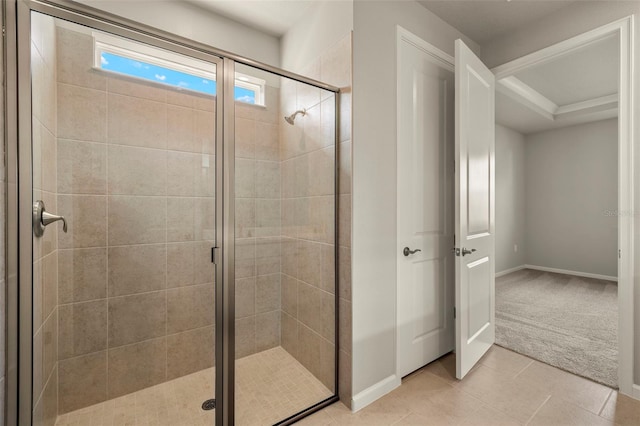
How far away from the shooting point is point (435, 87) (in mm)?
2156

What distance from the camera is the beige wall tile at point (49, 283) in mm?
1170

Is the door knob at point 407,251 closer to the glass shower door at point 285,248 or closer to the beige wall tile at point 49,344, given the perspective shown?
the glass shower door at point 285,248

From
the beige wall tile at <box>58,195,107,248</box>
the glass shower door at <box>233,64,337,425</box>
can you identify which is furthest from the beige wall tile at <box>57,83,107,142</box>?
the glass shower door at <box>233,64,337,425</box>

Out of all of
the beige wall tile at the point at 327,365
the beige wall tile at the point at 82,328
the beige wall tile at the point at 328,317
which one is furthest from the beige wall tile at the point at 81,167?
the beige wall tile at the point at 327,365

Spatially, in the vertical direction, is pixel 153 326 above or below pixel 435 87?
below

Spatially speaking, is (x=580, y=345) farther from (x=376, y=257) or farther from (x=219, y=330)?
(x=219, y=330)

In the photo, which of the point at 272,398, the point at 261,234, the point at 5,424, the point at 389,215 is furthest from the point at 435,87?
the point at 5,424

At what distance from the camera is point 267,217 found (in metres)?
1.76

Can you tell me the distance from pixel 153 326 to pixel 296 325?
847 mm

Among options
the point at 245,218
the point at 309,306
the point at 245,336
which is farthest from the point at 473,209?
the point at 245,336

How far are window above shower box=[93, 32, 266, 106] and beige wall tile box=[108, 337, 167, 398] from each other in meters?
1.39

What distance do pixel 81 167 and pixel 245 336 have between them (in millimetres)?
1181

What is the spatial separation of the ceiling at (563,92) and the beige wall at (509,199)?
31 cm

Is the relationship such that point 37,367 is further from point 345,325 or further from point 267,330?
point 345,325
